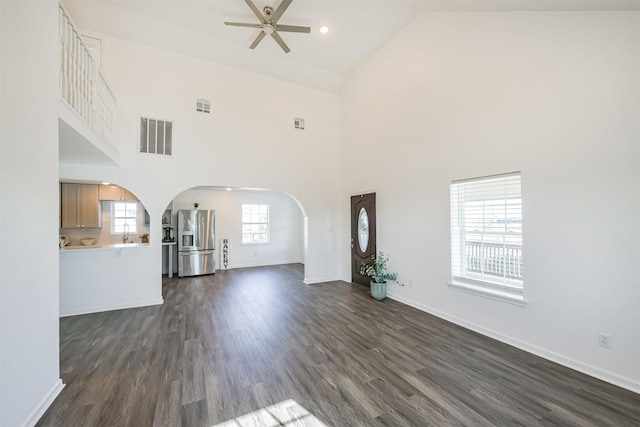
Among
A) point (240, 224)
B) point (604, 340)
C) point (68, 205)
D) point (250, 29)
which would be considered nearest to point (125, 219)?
point (68, 205)

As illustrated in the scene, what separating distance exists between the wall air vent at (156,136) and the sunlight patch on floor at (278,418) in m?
4.59

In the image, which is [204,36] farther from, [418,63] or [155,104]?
[418,63]

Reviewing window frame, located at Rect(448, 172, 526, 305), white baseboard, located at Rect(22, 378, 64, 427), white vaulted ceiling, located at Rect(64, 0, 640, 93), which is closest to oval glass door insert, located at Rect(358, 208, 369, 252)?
window frame, located at Rect(448, 172, 526, 305)

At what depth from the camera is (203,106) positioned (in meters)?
5.17

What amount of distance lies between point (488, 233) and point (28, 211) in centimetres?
468

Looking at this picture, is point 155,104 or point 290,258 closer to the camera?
point 155,104

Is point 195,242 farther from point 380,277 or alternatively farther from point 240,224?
point 380,277

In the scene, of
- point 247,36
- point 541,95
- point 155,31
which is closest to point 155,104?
point 155,31

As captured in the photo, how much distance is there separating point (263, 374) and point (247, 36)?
5.55 metres

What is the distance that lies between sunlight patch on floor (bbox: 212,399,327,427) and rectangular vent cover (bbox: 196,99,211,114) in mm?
5146

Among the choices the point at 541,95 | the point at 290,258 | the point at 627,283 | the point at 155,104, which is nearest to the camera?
the point at 627,283

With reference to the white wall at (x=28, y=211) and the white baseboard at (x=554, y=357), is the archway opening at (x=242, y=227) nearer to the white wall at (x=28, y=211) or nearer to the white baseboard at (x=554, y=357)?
the white baseboard at (x=554, y=357)

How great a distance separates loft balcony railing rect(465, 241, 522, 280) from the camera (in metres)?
3.14

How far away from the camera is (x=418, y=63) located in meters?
4.37
